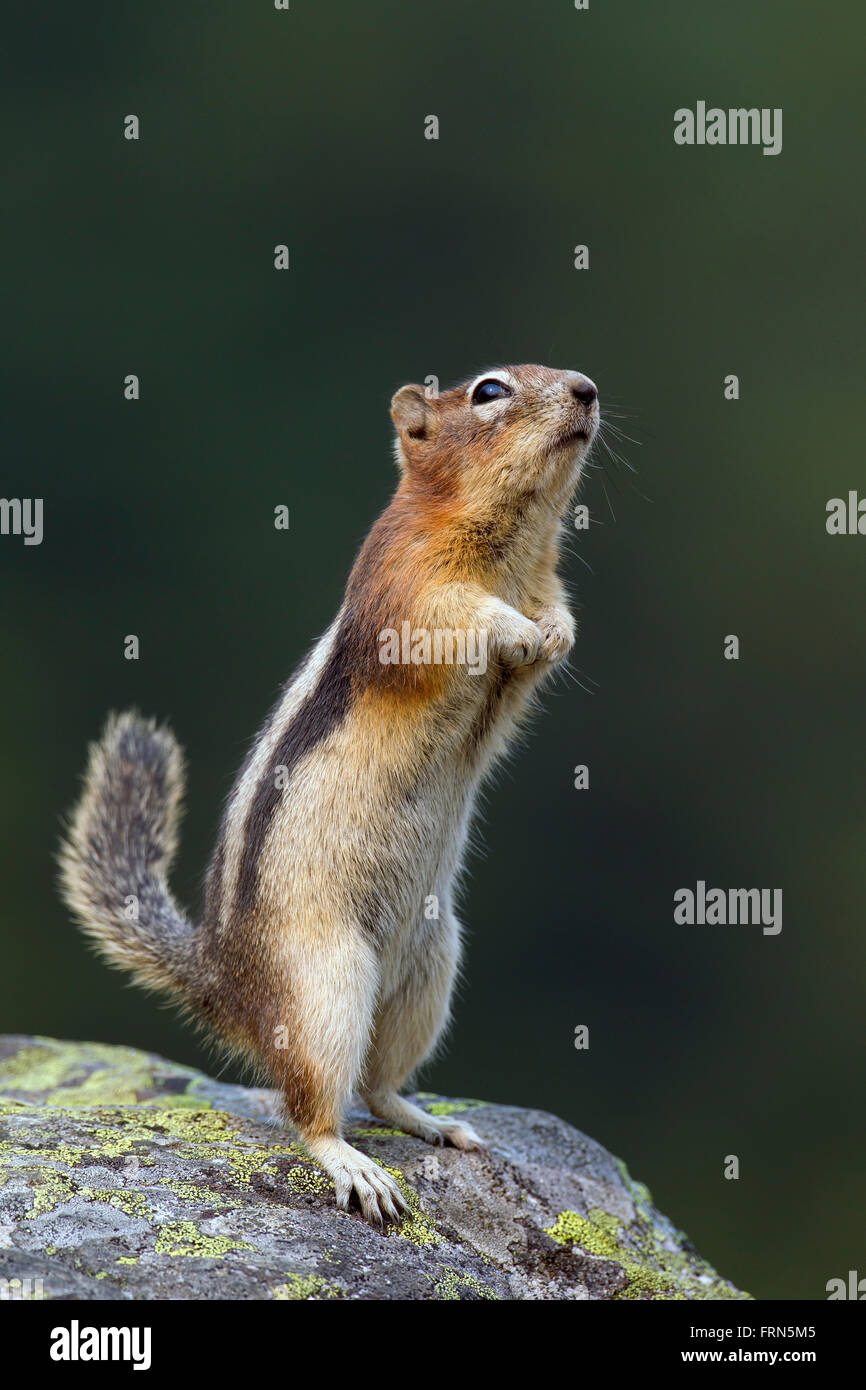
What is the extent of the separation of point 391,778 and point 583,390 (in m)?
1.10

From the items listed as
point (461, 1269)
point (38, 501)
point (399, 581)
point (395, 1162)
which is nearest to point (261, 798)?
point (399, 581)

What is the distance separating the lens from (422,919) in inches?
161

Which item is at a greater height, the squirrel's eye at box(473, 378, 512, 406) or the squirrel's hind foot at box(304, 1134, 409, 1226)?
the squirrel's eye at box(473, 378, 512, 406)

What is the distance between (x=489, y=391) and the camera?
13.4ft

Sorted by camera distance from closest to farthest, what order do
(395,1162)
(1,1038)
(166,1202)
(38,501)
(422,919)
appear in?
(166,1202) < (395,1162) < (422,919) < (1,1038) < (38,501)

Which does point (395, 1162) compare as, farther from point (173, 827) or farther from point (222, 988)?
point (173, 827)

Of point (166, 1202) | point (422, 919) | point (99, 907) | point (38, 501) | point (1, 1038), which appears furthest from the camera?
point (38, 501)

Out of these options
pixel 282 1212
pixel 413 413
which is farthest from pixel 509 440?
pixel 282 1212

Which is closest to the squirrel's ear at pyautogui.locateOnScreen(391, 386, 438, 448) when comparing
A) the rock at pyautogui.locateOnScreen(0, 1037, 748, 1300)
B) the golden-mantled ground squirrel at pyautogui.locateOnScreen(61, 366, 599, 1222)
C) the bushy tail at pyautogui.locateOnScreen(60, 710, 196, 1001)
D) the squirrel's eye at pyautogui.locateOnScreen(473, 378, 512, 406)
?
the golden-mantled ground squirrel at pyautogui.locateOnScreen(61, 366, 599, 1222)

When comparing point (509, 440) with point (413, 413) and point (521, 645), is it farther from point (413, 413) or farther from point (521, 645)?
point (521, 645)

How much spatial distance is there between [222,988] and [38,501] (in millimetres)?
3949

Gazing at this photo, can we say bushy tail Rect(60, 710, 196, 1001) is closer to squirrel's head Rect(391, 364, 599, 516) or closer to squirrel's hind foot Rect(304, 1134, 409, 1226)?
squirrel's hind foot Rect(304, 1134, 409, 1226)

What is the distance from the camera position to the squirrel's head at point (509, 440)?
394 cm

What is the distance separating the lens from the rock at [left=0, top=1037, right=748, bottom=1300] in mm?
2977
